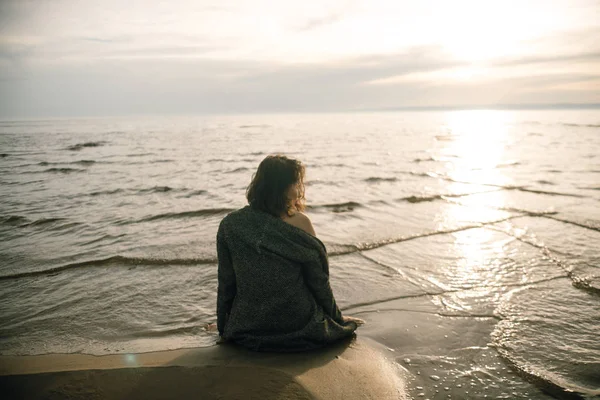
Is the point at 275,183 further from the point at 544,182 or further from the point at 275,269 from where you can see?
the point at 544,182

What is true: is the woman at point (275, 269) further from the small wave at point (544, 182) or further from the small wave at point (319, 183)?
the small wave at point (544, 182)

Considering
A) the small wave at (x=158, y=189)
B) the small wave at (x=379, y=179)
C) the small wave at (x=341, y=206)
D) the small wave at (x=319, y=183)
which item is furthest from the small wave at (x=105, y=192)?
the small wave at (x=379, y=179)

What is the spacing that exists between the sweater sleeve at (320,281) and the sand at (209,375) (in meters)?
0.38

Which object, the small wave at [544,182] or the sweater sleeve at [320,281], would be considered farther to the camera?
the small wave at [544,182]

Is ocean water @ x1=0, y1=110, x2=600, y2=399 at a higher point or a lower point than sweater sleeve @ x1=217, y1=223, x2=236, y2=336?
lower

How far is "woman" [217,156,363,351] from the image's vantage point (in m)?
2.91

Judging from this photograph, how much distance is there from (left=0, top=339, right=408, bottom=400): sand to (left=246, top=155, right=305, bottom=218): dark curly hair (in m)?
1.15

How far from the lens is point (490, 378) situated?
2.79 meters

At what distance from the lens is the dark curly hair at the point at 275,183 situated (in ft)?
9.51

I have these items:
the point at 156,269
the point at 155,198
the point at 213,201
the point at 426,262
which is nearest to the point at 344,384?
the point at 426,262

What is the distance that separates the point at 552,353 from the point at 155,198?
30.4 feet

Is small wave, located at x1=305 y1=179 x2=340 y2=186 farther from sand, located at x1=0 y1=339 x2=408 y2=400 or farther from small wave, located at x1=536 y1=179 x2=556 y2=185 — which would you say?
sand, located at x1=0 y1=339 x2=408 y2=400

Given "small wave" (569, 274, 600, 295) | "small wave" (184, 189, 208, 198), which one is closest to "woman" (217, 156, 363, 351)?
"small wave" (569, 274, 600, 295)

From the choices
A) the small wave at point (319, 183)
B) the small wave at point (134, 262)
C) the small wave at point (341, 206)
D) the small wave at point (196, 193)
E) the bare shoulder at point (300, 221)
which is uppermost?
the bare shoulder at point (300, 221)
